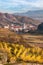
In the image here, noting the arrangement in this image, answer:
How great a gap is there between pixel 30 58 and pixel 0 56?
2089 mm

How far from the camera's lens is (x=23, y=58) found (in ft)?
45.8

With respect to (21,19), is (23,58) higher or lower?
higher

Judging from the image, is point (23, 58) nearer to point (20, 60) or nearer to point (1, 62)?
point (20, 60)

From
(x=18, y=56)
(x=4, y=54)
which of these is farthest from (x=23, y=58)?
(x=4, y=54)

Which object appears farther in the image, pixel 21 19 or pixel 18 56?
pixel 21 19

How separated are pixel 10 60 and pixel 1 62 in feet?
2.27

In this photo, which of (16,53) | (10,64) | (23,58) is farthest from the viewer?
(16,53)

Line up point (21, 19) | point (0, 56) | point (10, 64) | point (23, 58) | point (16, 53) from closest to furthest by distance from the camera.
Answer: point (10, 64) → point (0, 56) → point (23, 58) → point (16, 53) → point (21, 19)

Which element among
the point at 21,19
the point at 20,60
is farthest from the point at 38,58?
the point at 21,19

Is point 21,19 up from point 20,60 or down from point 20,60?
down

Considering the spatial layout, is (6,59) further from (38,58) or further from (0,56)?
(38,58)

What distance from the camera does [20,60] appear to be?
13406 mm

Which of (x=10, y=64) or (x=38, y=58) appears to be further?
(x=38, y=58)

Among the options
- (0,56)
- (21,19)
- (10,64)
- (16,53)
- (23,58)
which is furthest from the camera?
(21,19)
